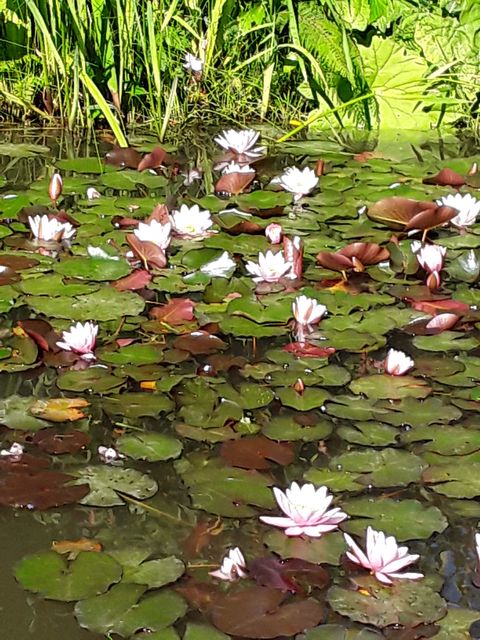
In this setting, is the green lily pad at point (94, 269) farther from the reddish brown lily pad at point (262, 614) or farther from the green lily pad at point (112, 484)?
the reddish brown lily pad at point (262, 614)

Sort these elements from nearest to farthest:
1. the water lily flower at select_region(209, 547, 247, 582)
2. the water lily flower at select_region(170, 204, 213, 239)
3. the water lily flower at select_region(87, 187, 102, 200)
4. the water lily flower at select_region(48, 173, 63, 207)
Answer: the water lily flower at select_region(209, 547, 247, 582) → the water lily flower at select_region(170, 204, 213, 239) → the water lily flower at select_region(48, 173, 63, 207) → the water lily flower at select_region(87, 187, 102, 200)

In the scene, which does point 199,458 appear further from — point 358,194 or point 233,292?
point 358,194

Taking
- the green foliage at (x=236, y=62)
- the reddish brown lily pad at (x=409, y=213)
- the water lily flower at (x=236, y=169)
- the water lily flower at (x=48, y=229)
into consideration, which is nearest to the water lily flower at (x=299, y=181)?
the water lily flower at (x=236, y=169)

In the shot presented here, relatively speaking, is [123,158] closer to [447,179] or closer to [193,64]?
[193,64]

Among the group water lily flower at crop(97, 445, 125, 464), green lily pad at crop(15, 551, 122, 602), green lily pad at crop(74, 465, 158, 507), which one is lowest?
water lily flower at crop(97, 445, 125, 464)

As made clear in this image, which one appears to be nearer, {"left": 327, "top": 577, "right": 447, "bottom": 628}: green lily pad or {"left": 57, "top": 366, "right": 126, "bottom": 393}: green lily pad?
{"left": 327, "top": 577, "right": 447, "bottom": 628}: green lily pad

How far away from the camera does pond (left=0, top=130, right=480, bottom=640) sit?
1.34 metres

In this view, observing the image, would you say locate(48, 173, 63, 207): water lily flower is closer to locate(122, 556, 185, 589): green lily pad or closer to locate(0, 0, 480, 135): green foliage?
locate(0, 0, 480, 135): green foliage

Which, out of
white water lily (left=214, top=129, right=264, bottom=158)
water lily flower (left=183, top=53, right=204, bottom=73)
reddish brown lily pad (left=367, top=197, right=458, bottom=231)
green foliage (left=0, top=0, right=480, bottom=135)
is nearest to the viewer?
reddish brown lily pad (left=367, top=197, right=458, bottom=231)

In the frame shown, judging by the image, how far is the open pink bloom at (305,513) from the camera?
1.43 m

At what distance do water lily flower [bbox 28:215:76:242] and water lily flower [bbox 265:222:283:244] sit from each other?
0.53m

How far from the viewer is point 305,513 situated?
4.70 ft

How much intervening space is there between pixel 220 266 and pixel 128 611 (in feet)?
4.06

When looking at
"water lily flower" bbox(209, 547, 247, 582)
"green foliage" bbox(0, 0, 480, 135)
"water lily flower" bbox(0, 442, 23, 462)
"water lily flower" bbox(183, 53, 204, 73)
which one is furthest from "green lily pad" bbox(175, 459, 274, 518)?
"water lily flower" bbox(183, 53, 204, 73)
